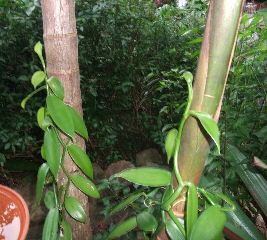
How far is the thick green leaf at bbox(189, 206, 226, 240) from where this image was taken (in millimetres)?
337

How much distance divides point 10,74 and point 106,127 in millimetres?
654

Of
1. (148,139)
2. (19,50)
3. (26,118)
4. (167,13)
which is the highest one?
(167,13)

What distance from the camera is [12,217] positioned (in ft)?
1.69

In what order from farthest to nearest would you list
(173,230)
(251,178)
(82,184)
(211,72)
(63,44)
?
(251,178) → (82,184) → (63,44) → (173,230) → (211,72)

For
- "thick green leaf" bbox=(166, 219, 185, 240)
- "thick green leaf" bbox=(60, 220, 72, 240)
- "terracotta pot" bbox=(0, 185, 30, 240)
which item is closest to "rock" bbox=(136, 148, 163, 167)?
"thick green leaf" bbox=(60, 220, 72, 240)

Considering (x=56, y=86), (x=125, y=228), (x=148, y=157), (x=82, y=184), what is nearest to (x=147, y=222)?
(x=125, y=228)

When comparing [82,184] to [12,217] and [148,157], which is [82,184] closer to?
[12,217]

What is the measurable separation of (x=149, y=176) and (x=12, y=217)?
0.29 metres

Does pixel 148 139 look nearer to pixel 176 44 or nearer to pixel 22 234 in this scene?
pixel 176 44

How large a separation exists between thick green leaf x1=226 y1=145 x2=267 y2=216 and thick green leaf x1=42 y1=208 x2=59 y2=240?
1.58 ft

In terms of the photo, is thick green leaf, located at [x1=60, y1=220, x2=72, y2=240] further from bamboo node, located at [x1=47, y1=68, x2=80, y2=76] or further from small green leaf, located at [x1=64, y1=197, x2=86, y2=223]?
bamboo node, located at [x1=47, y1=68, x2=80, y2=76]

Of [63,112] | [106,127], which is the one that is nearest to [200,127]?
[63,112]

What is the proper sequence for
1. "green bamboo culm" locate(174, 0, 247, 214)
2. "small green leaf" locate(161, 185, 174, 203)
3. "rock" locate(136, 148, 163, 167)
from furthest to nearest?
"rock" locate(136, 148, 163, 167) → "small green leaf" locate(161, 185, 174, 203) → "green bamboo culm" locate(174, 0, 247, 214)

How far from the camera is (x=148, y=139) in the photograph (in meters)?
2.02
